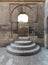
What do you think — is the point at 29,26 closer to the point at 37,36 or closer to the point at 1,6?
the point at 37,36

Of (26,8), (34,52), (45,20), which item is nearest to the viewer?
(34,52)

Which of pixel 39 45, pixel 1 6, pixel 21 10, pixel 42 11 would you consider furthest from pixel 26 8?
pixel 39 45

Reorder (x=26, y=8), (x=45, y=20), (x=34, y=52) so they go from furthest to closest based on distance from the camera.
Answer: (x=26, y=8) < (x=45, y=20) < (x=34, y=52)

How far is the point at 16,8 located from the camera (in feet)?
20.7

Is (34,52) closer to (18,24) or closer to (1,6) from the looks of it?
(18,24)

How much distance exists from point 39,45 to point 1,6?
3016 mm

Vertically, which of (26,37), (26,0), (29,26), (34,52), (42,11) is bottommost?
(34,52)

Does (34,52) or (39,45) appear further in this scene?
(39,45)

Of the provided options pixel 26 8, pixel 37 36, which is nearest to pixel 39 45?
pixel 37 36

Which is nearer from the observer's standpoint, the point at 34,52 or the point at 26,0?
the point at 34,52

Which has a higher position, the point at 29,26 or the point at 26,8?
the point at 26,8

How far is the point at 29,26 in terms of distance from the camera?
640cm

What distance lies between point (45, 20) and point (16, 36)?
1.81 m

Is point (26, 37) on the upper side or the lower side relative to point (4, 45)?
upper
